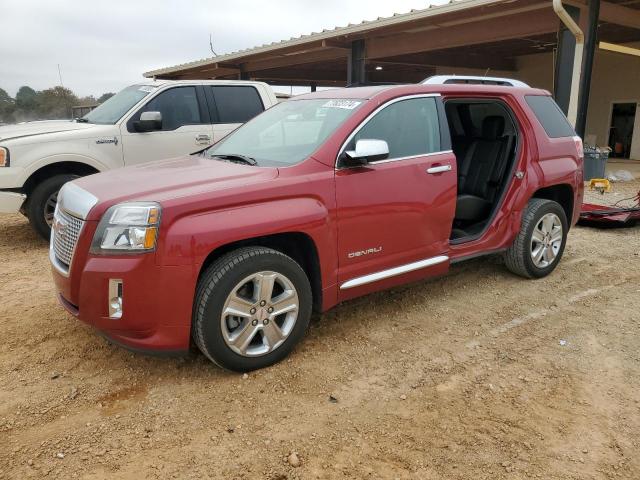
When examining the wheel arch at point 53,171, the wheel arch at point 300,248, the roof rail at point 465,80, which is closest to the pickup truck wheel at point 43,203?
the wheel arch at point 53,171

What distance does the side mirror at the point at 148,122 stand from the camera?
618cm

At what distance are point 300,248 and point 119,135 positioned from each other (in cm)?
406

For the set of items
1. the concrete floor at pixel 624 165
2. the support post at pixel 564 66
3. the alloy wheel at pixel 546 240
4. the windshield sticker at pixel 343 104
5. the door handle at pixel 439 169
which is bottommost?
the concrete floor at pixel 624 165

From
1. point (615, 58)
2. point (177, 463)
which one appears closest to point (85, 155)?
point (177, 463)

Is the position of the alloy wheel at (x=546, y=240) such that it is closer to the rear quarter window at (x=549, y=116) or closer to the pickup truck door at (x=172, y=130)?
the rear quarter window at (x=549, y=116)

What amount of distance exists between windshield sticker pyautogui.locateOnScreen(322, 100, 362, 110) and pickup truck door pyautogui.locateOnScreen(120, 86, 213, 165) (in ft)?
11.3

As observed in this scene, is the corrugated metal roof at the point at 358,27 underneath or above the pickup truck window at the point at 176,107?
above

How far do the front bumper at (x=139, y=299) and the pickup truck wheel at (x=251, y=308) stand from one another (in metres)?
0.11

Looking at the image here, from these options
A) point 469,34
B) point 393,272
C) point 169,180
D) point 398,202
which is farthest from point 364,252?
point 469,34

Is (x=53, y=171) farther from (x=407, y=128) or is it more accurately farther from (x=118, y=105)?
(x=407, y=128)

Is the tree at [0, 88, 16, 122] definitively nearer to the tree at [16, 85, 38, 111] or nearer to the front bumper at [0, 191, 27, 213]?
the tree at [16, 85, 38, 111]

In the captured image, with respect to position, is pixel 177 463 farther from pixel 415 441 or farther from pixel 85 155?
pixel 85 155

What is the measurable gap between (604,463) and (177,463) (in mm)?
1980

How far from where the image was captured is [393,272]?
11.8ft
